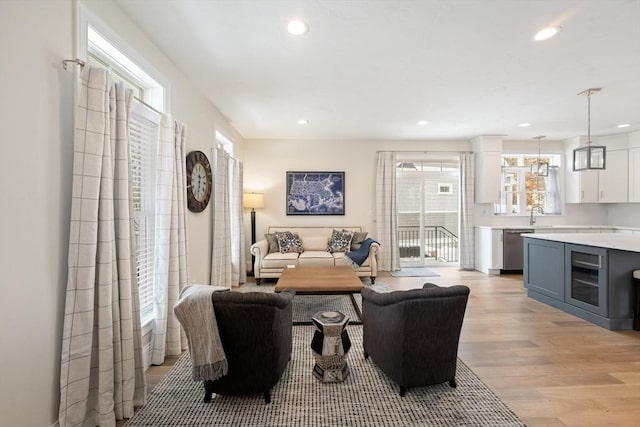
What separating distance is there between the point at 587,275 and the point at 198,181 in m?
4.66

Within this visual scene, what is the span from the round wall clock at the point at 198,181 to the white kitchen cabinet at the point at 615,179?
710 cm

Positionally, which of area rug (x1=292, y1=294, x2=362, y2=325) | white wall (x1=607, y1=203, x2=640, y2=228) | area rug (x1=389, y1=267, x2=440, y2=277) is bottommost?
area rug (x1=292, y1=294, x2=362, y2=325)

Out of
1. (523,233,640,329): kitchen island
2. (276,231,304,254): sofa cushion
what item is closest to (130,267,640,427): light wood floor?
(523,233,640,329): kitchen island

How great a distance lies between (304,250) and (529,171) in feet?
16.4

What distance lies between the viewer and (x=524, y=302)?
4.02 meters

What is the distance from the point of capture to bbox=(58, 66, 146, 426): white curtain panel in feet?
5.20

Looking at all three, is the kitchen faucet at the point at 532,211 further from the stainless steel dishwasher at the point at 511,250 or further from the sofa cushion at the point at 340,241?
the sofa cushion at the point at 340,241

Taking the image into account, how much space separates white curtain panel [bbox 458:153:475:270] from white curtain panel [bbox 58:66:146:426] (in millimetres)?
5829

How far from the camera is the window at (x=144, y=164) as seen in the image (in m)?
2.34

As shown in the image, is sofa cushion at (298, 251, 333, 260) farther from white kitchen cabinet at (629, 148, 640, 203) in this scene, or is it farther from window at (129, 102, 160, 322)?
white kitchen cabinet at (629, 148, 640, 203)

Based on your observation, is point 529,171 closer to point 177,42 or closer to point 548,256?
point 548,256

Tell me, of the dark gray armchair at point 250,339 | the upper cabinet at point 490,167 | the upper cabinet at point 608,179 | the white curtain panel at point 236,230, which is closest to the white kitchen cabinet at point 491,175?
the upper cabinet at point 490,167

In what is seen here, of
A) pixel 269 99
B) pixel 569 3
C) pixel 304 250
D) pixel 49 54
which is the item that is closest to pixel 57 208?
pixel 49 54

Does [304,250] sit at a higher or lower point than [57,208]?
lower
